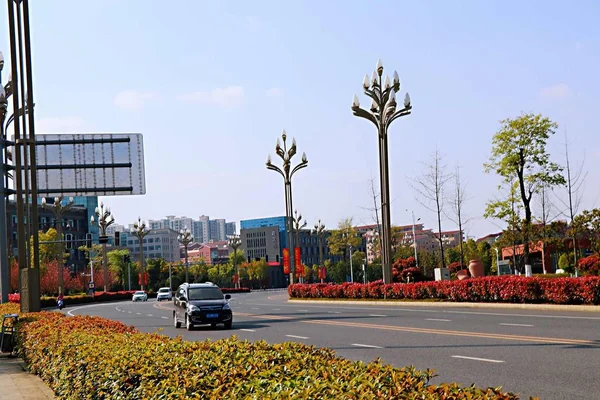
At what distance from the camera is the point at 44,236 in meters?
110

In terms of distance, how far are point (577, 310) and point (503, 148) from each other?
1045 inches

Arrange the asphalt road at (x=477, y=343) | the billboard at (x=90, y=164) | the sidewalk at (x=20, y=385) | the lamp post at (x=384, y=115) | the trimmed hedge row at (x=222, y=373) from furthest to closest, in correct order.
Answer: the lamp post at (x=384, y=115) < the billboard at (x=90, y=164) < the sidewalk at (x=20, y=385) < the asphalt road at (x=477, y=343) < the trimmed hedge row at (x=222, y=373)

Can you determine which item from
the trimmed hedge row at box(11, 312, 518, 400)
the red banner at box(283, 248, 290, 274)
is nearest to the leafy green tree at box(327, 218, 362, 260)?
the red banner at box(283, 248, 290, 274)

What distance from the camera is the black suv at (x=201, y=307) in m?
27.4

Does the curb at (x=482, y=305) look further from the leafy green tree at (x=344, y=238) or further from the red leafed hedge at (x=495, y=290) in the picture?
the leafy green tree at (x=344, y=238)

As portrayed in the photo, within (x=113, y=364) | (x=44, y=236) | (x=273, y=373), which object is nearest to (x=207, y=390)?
(x=273, y=373)

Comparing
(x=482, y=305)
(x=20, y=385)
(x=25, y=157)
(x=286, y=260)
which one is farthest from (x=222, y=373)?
(x=286, y=260)

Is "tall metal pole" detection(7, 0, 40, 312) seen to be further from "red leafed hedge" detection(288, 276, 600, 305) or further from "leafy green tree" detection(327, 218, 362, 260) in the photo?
"leafy green tree" detection(327, 218, 362, 260)

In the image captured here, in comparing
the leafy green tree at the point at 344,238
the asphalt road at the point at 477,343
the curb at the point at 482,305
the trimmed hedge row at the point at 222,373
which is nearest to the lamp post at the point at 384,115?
the curb at the point at 482,305

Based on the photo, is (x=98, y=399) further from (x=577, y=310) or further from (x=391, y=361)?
(x=577, y=310)

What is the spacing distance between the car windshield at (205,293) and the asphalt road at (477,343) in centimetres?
111

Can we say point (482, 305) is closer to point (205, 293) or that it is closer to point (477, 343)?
point (205, 293)

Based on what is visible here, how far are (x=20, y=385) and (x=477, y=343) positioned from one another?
9187 mm

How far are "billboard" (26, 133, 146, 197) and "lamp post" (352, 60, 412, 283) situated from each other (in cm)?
1386
